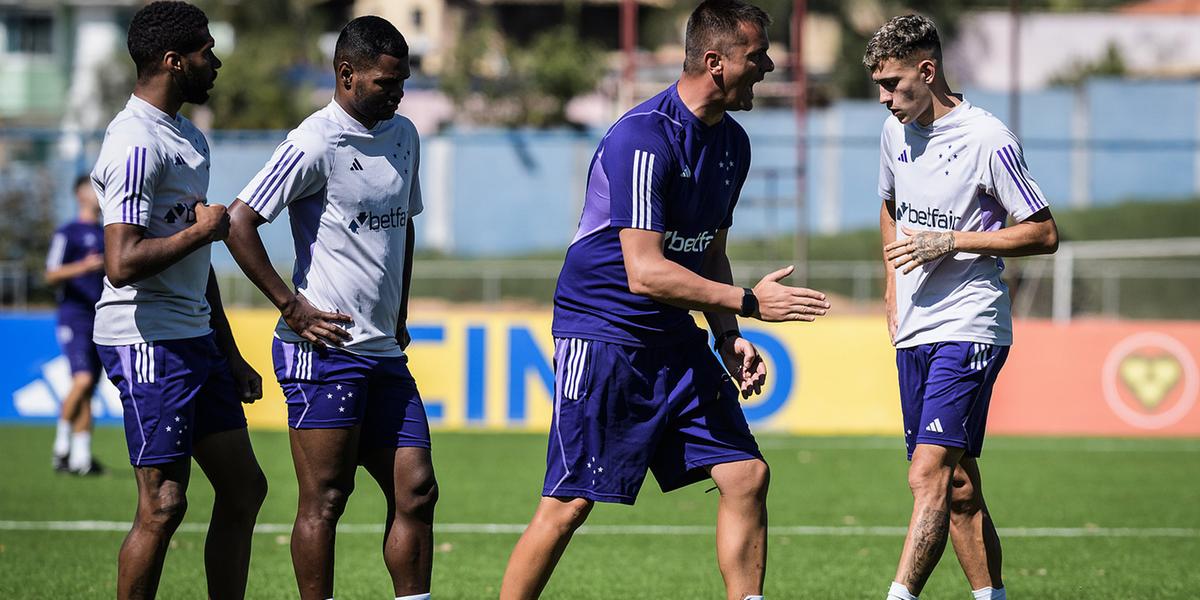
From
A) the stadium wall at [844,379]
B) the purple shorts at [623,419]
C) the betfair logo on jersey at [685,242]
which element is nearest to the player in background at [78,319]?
the stadium wall at [844,379]

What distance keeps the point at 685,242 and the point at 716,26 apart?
0.78 meters

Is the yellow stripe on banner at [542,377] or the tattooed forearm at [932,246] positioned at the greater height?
the tattooed forearm at [932,246]

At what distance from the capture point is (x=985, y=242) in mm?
5688

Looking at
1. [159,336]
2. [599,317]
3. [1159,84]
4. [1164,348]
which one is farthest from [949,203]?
[1159,84]

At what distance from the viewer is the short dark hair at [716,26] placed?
5004 millimetres

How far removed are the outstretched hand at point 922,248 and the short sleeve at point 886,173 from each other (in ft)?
1.86

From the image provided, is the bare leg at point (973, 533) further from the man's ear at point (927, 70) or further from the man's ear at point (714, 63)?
the man's ear at point (714, 63)

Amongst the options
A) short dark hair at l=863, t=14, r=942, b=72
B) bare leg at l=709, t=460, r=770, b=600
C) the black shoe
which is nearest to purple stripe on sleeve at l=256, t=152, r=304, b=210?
bare leg at l=709, t=460, r=770, b=600

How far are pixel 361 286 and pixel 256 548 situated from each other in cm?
360

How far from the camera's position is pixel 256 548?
8469 millimetres

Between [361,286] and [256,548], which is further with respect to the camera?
[256,548]

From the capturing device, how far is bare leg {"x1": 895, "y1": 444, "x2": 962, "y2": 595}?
18.7 ft

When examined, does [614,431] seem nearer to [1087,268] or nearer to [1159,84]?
[1087,268]

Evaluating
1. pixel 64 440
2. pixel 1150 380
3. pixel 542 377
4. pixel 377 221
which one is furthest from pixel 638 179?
pixel 1150 380
